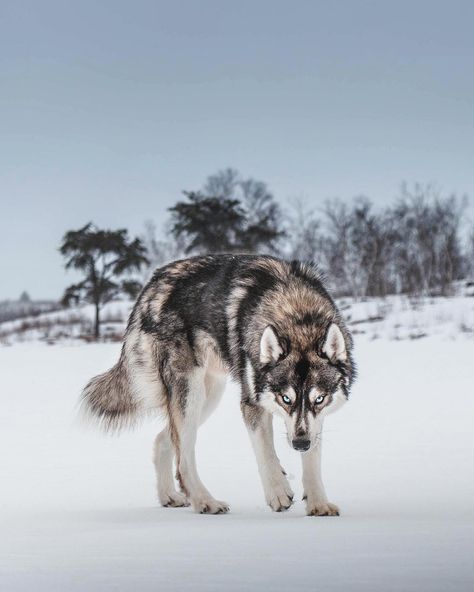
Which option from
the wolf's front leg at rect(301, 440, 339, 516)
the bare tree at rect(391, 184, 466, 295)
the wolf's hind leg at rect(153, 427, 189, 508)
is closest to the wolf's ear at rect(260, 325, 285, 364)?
the wolf's front leg at rect(301, 440, 339, 516)

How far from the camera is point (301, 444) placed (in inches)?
202

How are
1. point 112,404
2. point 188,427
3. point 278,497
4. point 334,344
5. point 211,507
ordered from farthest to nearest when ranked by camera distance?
1. point 112,404
2. point 188,427
3. point 211,507
4. point 278,497
5. point 334,344

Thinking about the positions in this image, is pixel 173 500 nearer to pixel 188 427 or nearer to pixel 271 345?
pixel 188 427

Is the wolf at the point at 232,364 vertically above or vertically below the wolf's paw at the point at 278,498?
above

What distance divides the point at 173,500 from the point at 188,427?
2.13 ft

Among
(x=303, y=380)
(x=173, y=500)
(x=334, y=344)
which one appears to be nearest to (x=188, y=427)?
(x=173, y=500)

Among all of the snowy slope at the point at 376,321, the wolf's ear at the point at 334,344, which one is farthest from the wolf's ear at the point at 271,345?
the snowy slope at the point at 376,321

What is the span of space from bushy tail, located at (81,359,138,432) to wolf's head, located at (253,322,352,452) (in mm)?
1728

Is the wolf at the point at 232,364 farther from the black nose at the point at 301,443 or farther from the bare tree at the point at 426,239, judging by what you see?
the bare tree at the point at 426,239

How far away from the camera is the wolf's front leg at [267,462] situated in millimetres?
5680

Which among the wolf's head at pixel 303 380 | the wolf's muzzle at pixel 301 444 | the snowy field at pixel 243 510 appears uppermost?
the wolf's head at pixel 303 380

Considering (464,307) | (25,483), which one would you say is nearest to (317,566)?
(25,483)

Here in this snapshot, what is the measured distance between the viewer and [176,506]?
21.0ft

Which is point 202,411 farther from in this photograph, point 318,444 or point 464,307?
point 464,307
